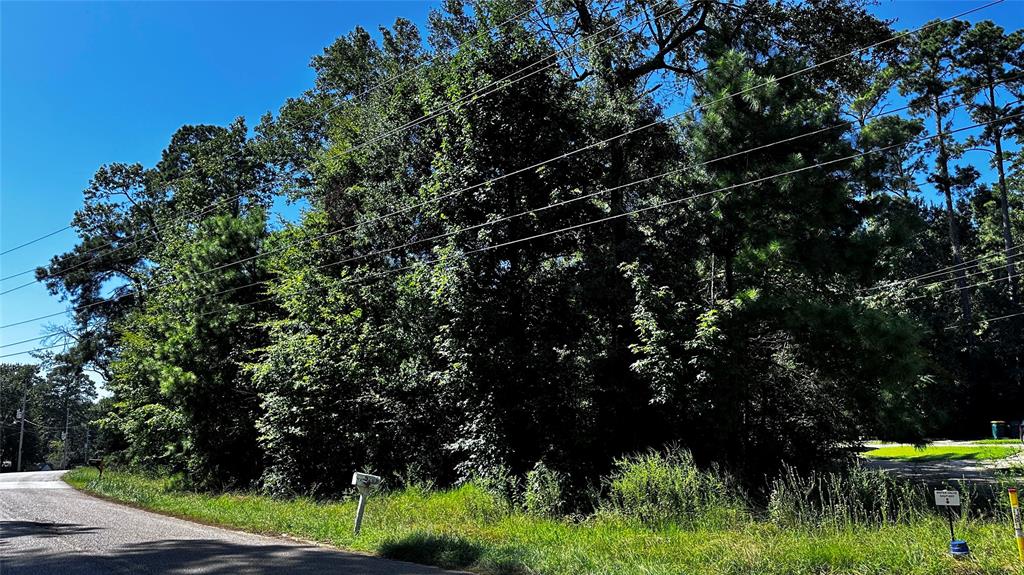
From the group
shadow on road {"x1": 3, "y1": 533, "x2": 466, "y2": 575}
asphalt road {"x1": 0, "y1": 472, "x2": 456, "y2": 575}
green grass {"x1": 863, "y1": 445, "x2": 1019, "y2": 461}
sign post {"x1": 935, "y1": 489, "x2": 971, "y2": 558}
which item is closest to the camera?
sign post {"x1": 935, "y1": 489, "x2": 971, "y2": 558}

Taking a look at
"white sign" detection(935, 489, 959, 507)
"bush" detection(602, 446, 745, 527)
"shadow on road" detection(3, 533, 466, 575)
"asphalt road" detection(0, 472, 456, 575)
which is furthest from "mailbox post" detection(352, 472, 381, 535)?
"white sign" detection(935, 489, 959, 507)

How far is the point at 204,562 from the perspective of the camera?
7.77m

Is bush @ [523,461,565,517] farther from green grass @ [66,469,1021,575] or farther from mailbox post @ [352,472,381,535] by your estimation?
mailbox post @ [352,472,381,535]

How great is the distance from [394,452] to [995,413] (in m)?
44.4

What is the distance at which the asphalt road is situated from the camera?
7.39 m

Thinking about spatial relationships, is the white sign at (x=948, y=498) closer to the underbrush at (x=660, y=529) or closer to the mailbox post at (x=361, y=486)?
the underbrush at (x=660, y=529)

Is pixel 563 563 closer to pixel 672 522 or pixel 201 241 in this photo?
pixel 672 522

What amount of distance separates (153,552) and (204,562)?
1243 mm

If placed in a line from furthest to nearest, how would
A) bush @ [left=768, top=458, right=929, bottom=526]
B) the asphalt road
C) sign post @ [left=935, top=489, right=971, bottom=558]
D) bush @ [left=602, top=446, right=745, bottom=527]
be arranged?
bush @ [left=602, top=446, right=745, bottom=527]
bush @ [left=768, top=458, right=929, bottom=526]
the asphalt road
sign post @ [left=935, top=489, right=971, bottom=558]

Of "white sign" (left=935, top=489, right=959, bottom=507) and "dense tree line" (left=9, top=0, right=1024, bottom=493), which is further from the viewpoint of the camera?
"dense tree line" (left=9, top=0, right=1024, bottom=493)

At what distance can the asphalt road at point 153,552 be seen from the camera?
7.39 m

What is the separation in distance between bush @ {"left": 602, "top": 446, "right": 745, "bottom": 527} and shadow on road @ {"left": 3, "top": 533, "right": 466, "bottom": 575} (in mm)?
3683

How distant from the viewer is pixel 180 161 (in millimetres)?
37594

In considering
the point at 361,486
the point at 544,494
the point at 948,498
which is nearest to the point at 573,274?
the point at 544,494
